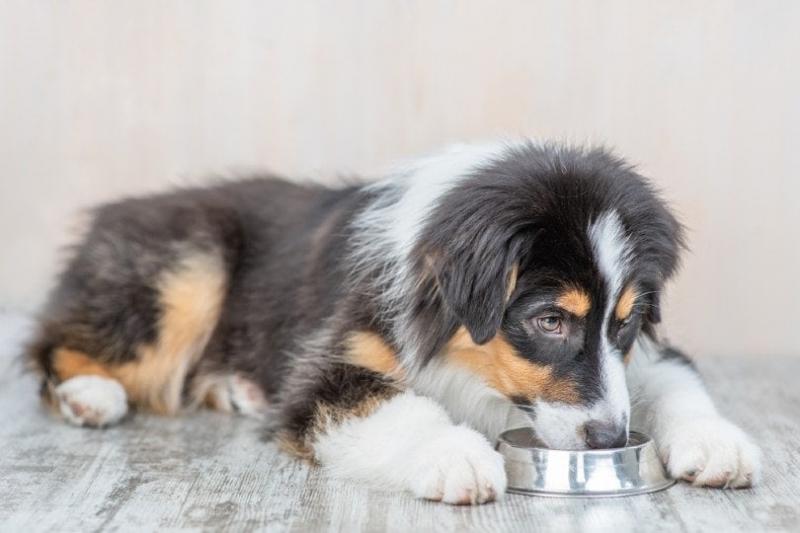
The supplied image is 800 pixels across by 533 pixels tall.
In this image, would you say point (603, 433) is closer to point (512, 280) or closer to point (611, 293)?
point (611, 293)

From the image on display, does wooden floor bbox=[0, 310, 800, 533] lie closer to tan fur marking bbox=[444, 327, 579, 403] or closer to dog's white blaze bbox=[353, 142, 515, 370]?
tan fur marking bbox=[444, 327, 579, 403]

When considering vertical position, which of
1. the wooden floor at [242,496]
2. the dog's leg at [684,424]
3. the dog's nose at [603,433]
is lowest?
the wooden floor at [242,496]

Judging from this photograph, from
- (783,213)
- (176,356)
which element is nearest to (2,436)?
(176,356)

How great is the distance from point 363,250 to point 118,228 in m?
1.33

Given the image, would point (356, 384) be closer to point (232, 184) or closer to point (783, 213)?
point (232, 184)

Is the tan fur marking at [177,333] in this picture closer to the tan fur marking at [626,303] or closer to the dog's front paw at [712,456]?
the tan fur marking at [626,303]

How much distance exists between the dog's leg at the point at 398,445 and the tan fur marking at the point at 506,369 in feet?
0.61

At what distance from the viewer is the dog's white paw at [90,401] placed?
5.11 metres

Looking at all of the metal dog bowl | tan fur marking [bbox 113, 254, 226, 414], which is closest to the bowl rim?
the metal dog bowl

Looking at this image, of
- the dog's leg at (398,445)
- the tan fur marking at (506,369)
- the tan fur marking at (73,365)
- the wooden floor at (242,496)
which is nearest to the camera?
the wooden floor at (242,496)

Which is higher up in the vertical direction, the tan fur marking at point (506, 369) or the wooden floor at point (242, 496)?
the tan fur marking at point (506, 369)

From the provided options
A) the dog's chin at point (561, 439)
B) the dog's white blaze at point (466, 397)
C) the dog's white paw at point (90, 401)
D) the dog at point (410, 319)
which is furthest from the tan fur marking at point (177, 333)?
the dog's chin at point (561, 439)

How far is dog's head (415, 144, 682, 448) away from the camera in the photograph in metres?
4.06

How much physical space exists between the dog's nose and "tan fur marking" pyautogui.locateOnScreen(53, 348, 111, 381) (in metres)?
2.23
